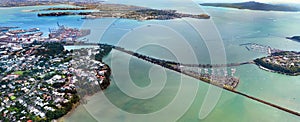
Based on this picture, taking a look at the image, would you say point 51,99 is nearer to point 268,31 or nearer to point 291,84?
point 291,84

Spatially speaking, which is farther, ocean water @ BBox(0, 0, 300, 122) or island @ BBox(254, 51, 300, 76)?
island @ BBox(254, 51, 300, 76)

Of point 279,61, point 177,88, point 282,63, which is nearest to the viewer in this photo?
point 177,88

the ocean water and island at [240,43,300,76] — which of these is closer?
the ocean water

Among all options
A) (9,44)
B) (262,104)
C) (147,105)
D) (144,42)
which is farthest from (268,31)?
(9,44)

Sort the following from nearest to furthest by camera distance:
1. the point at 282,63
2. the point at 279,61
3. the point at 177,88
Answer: the point at 177,88
the point at 282,63
the point at 279,61

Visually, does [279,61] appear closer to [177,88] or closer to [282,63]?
[282,63]

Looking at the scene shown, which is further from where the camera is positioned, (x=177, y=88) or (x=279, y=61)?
(x=279, y=61)

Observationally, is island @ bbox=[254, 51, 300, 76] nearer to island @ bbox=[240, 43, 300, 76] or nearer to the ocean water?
island @ bbox=[240, 43, 300, 76]

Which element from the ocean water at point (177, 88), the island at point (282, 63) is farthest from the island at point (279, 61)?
the ocean water at point (177, 88)

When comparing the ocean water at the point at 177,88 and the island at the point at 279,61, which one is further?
the island at the point at 279,61

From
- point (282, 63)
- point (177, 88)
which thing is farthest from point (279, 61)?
point (177, 88)

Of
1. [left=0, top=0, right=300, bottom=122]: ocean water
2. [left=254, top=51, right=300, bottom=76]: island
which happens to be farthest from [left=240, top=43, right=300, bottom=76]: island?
[left=0, top=0, right=300, bottom=122]: ocean water

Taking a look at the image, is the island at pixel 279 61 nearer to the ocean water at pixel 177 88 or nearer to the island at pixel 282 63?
the island at pixel 282 63
